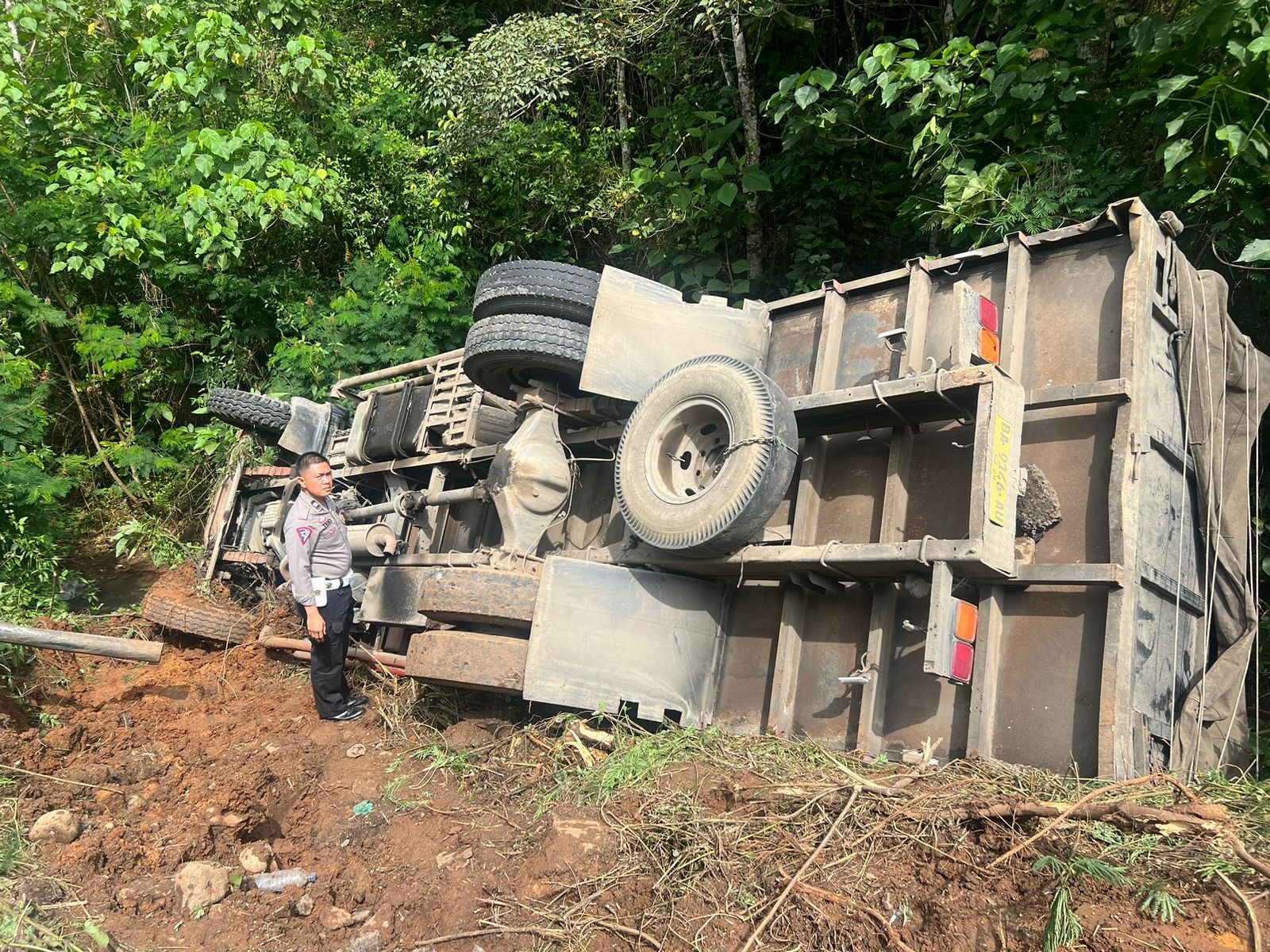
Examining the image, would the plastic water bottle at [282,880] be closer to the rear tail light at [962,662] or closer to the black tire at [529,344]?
the rear tail light at [962,662]

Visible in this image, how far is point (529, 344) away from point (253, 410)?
11.8ft

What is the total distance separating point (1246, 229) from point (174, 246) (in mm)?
10106

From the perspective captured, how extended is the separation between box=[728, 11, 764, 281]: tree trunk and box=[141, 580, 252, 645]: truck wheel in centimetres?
501

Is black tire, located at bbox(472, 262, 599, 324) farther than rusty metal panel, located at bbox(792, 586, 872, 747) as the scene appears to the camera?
Yes

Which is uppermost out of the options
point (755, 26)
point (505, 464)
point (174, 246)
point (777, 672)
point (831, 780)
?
point (755, 26)

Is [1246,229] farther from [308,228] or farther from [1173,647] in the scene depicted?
[308,228]

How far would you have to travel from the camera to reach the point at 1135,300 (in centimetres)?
345

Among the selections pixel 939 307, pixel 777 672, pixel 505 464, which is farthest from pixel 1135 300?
pixel 505 464

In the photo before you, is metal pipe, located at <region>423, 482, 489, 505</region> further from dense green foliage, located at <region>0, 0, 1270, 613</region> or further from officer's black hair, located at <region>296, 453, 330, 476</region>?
A: dense green foliage, located at <region>0, 0, 1270, 613</region>

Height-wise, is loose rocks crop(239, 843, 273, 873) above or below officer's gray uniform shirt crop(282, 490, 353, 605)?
below

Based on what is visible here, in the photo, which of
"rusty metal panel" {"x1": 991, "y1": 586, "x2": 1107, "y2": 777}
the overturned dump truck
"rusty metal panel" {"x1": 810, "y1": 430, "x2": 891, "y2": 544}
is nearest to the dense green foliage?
the overturned dump truck

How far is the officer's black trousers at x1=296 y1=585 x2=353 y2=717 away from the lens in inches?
200

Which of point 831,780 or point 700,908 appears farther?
point 831,780

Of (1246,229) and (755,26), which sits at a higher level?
(755,26)
